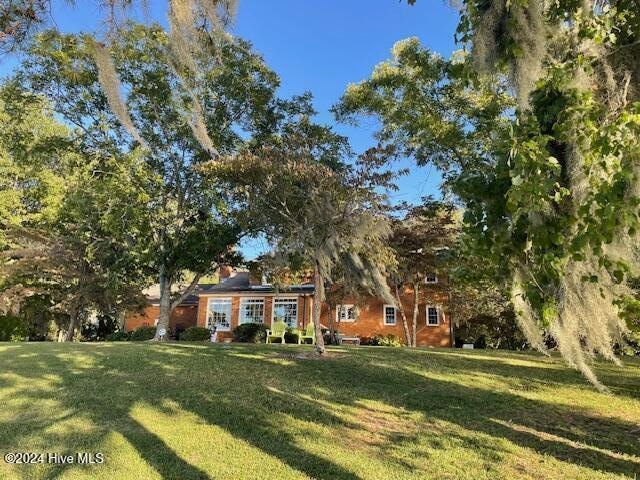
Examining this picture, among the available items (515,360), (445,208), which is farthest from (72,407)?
(445,208)

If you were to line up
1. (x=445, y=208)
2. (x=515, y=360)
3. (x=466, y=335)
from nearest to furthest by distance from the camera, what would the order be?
1. (x=515, y=360)
2. (x=445, y=208)
3. (x=466, y=335)

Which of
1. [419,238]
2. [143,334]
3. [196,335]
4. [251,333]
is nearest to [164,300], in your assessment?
[196,335]

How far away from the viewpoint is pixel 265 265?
440 inches

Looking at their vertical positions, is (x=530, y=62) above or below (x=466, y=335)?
above

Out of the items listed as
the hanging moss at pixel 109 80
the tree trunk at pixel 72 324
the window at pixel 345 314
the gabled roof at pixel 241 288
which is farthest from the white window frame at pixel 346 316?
the hanging moss at pixel 109 80

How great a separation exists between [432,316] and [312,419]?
17.8 m

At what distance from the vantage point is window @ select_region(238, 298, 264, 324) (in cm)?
2475

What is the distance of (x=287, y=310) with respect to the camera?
24.2 m

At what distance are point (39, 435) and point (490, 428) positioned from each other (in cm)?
468

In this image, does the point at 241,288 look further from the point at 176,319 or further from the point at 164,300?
the point at 164,300

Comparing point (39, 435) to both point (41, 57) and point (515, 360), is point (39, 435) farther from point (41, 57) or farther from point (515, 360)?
point (41, 57)

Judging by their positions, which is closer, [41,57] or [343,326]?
[41,57]

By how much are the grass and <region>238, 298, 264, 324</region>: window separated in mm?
15909

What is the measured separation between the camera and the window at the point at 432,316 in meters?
22.1
